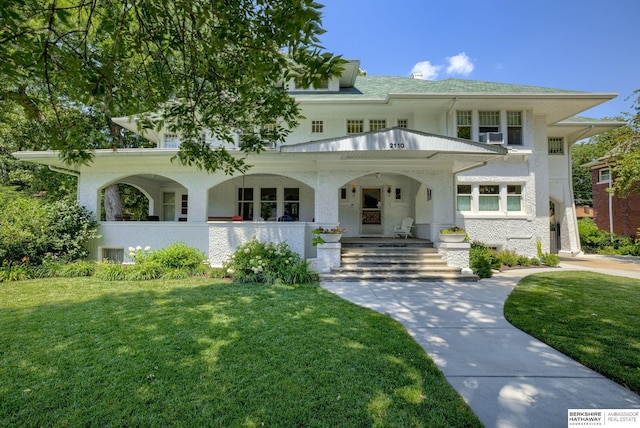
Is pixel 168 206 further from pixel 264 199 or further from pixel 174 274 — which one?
pixel 174 274

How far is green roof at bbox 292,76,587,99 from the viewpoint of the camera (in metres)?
11.0

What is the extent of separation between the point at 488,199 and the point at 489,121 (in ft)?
10.7

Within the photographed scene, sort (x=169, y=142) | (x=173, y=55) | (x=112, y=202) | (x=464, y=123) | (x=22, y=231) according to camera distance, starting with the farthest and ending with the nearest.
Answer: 1. (x=112, y=202)
2. (x=169, y=142)
3. (x=464, y=123)
4. (x=22, y=231)
5. (x=173, y=55)

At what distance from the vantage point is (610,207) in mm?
18781

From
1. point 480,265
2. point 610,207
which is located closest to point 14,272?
point 480,265

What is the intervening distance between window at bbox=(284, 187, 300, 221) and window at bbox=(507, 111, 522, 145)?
31.2 ft

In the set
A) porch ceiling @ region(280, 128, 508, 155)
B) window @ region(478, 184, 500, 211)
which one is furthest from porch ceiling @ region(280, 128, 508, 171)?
window @ region(478, 184, 500, 211)

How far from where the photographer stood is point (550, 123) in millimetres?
12359

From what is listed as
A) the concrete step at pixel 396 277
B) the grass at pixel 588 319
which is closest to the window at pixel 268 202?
the concrete step at pixel 396 277

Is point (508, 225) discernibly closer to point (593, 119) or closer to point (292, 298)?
point (593, 119)

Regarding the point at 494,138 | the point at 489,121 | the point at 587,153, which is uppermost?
the point at 587,153

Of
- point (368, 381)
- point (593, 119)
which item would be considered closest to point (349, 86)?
point (593, 119)

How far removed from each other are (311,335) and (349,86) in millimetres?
12545

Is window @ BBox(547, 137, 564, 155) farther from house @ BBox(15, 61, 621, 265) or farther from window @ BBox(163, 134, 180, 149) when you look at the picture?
window @ BBox(163, 134, 180, 149)
